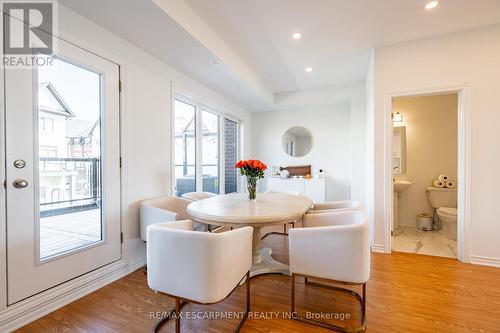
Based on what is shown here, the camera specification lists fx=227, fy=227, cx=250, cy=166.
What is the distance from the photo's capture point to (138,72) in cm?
251

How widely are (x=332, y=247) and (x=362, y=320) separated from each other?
569 millimetres

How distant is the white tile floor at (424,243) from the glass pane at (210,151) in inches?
117

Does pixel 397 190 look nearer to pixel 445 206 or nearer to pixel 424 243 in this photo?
pixel 445 206

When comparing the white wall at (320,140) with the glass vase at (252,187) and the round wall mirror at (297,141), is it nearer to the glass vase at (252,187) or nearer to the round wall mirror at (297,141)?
the round wall mirror at (297,141)

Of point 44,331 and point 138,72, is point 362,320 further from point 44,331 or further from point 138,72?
point 138,72

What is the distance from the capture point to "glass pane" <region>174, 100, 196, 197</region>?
10.8ft

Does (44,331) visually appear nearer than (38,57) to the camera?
Yes

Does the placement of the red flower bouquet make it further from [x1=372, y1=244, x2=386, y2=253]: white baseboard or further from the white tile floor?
the white tile floor

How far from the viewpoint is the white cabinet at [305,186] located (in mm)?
4457

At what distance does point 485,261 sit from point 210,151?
3.95 metres

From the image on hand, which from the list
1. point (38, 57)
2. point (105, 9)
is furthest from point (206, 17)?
point (38, 57)

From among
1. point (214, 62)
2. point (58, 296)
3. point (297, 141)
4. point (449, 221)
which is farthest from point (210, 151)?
point (449, 221)

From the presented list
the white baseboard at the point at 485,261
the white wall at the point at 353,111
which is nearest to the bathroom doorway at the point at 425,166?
the white wall at the point at 353,111

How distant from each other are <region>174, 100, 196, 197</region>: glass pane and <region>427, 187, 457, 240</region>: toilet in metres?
3.79
